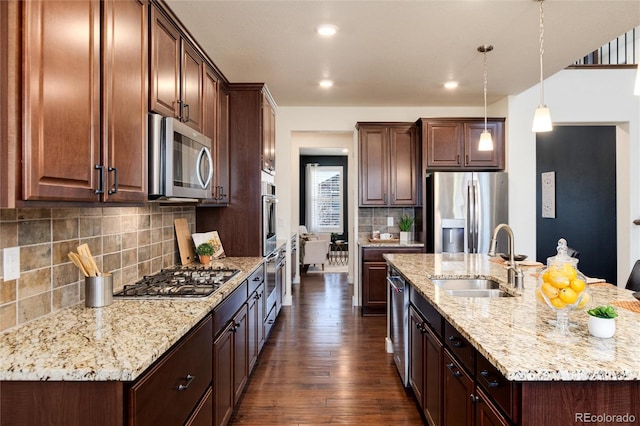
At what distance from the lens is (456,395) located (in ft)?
5.55

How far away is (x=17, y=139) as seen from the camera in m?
1.15

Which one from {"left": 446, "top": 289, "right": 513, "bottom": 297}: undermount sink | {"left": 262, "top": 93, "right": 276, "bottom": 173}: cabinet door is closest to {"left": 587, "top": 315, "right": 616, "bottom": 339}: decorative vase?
{"left": 446, "top": 289, "right": 513, "bottom": 297}: undermount sink

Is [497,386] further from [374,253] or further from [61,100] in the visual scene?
[374,253]

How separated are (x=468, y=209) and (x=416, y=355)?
2.55 m

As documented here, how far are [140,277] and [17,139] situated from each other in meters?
1.52

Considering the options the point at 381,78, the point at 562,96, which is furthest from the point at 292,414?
the point at 562,96

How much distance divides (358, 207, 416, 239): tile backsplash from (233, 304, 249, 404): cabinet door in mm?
2934

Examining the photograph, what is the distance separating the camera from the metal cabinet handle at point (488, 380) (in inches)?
49.8

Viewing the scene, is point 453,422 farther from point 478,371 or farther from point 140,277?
point 140,277

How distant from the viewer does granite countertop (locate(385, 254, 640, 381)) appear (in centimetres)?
110

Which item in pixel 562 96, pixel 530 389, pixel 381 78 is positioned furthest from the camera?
pixel 562 96

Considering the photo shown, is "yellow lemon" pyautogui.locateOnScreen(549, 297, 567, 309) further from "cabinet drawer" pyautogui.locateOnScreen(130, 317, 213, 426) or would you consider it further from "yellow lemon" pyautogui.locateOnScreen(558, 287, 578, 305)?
"cabinet drawer" pyautogui.locateOnScreen(130, 317, 213, 426)

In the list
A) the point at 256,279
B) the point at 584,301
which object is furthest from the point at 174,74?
the point at 584,301

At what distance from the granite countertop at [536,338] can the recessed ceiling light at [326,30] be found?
1.91 m
